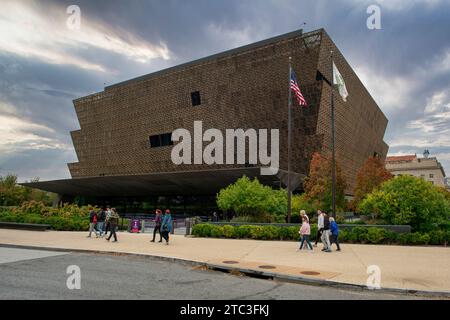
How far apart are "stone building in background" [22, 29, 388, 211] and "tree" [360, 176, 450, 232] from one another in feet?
51.0

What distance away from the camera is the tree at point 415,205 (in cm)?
2030

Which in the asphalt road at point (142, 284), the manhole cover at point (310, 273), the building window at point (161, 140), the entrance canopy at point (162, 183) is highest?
the building window at point (161, 140)

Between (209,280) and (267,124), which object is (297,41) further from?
(209,280)

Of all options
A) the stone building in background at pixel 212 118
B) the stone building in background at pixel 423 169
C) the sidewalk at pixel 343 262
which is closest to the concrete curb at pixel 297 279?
the sidewalk at pixel 343 262

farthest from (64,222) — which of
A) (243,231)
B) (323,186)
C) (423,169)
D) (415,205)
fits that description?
(423,169)

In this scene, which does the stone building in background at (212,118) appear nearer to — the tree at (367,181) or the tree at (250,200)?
the tree at (367,181)

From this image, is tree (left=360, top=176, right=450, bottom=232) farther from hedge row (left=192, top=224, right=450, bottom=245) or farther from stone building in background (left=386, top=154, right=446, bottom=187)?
stone building in background (left=386, top=154, right=446, bottom=187)

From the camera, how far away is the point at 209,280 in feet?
31.2

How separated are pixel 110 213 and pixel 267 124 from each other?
84.3ft

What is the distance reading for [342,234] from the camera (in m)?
19.4

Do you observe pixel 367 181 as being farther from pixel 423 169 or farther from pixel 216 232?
pixel 423 169

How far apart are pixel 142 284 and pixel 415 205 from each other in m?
17.2

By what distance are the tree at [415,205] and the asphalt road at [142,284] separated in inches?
543
